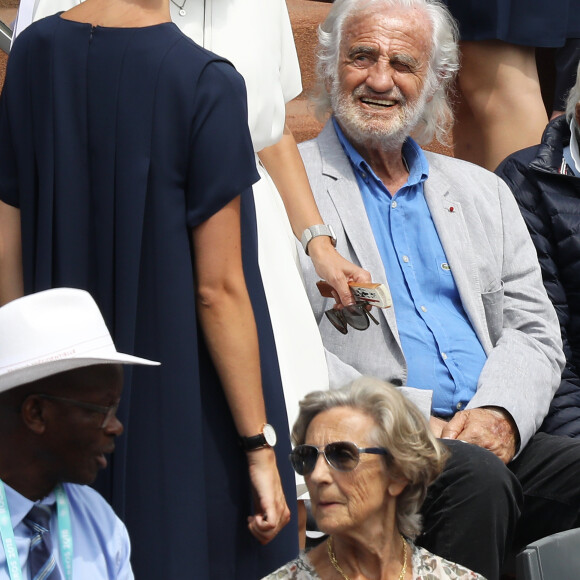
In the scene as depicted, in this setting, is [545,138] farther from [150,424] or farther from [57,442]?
[57,442]

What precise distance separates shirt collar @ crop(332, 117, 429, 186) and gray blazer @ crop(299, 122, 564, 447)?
27 millimetres

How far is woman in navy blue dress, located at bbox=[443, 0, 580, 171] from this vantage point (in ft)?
16.6

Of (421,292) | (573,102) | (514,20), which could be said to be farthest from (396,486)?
(514,20)

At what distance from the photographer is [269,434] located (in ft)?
8.73

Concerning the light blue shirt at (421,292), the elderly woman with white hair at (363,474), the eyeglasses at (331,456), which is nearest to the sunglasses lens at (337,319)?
the light blue shirt at (421,292)

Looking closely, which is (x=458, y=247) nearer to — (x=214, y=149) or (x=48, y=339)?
(x=214, y=149)

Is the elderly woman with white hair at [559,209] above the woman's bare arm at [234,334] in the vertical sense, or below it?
below


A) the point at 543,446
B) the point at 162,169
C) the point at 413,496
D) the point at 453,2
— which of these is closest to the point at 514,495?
the point at 543,446

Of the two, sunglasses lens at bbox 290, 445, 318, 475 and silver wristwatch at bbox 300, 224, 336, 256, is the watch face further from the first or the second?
silver wristwatch at bbox 300, 224, 336, 256

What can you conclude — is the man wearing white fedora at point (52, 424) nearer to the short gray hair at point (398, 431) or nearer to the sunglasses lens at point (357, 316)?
the short gray hair at point (398, 431)

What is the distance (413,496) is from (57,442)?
1035 mm

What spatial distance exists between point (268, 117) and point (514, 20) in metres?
2.24

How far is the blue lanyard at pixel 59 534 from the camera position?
202cm

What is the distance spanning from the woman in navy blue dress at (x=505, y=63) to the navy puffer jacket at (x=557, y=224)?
637 millimetres
